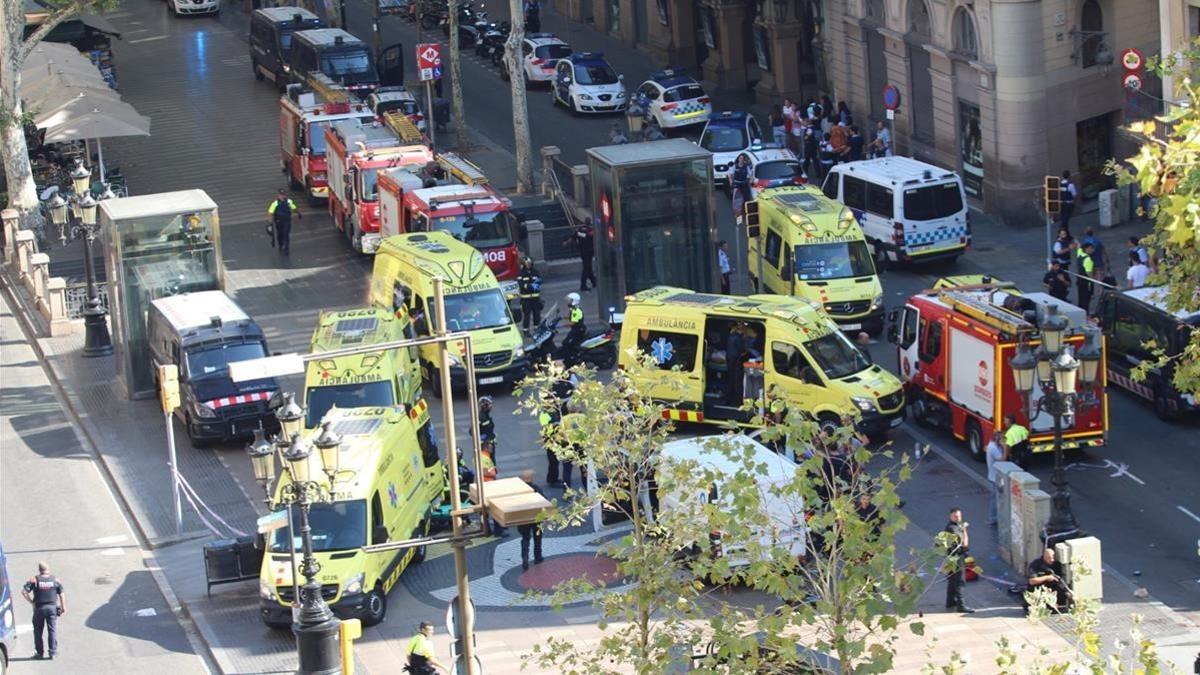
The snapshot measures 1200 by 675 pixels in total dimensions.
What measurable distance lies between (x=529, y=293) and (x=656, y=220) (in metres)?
3.31

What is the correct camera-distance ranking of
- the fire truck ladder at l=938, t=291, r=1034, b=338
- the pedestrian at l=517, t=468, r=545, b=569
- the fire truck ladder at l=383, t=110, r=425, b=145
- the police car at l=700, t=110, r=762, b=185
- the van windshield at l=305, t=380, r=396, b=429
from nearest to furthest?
the pedestrian at l=517, t=468, r=545, b=569, the fire truck ladder at l=938, t=291, r=1034, b=338, the van windshield at l=305, t=380, r=396, b=429, the fire truck ladder at l=383, t=110, r=425, b=145, the police car at l=700, t=110, r=762, b=185

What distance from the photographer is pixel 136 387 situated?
39312mm

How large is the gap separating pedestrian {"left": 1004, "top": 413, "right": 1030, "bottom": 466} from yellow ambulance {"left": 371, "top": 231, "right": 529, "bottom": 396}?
371 inches

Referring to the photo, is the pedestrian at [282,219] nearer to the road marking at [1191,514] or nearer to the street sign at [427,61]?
the street sign at [427,61]

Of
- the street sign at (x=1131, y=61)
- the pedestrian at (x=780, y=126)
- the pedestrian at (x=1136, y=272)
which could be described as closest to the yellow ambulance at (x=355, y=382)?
the pedestrian at (x=1136, y=272)

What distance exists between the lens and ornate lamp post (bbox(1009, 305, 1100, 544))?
91.5ft

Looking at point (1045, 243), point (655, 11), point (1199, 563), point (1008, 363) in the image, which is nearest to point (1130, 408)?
point (1008, 363)

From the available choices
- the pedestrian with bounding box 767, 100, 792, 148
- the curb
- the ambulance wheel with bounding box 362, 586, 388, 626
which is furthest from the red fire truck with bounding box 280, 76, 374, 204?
the ambulance wheel with bounding box 362, 586, 388, 626

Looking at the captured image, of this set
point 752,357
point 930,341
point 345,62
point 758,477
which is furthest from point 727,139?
point 758,477

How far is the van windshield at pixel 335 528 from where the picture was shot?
92.5ft

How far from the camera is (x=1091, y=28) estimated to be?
4719 cm

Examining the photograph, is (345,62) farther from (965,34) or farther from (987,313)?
(987,313)

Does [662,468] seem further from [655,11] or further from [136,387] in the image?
[655,11]

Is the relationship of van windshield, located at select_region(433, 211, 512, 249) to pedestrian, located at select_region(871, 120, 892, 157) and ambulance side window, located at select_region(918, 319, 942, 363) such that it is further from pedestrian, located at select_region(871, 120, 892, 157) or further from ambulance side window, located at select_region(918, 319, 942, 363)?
ambulance side window, located at select_region(918, 319, 942, 363)
